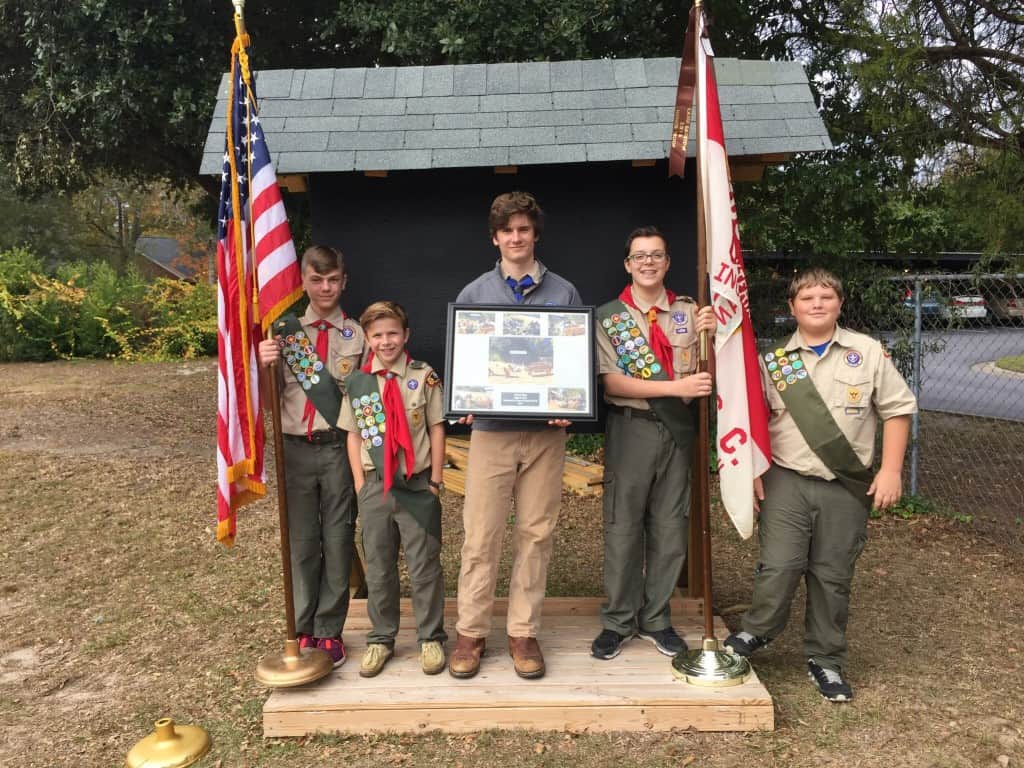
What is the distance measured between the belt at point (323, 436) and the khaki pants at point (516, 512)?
570mm

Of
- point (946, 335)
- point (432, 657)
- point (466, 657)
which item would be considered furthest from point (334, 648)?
point (946, 335)

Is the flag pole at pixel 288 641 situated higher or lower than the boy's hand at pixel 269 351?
lower

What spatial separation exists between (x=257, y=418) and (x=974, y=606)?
4.05 m

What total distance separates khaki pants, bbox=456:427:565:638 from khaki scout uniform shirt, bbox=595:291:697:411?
35 centimetres

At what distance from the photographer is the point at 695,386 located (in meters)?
3.23

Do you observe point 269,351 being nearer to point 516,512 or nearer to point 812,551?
point 516,512

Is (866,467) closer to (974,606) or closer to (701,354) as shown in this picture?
(701,354)

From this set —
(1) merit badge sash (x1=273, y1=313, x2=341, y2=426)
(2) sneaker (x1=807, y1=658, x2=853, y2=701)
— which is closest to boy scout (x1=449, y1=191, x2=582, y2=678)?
(1) merit badge sash (x1=273, y1=313, x2=341, y2=426)

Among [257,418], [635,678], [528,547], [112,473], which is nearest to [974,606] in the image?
[635,678]

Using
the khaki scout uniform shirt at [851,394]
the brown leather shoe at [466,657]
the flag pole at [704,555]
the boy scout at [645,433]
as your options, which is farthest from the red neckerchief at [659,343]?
the brown leather shoe at [466,657]

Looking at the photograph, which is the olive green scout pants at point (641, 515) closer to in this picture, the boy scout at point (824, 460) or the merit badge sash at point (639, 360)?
the merit badge sash at point (639, 360)

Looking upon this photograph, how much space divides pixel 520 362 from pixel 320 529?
1.16 meters

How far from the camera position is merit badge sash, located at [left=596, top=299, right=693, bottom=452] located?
342cm

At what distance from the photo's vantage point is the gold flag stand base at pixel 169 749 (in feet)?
8.81
